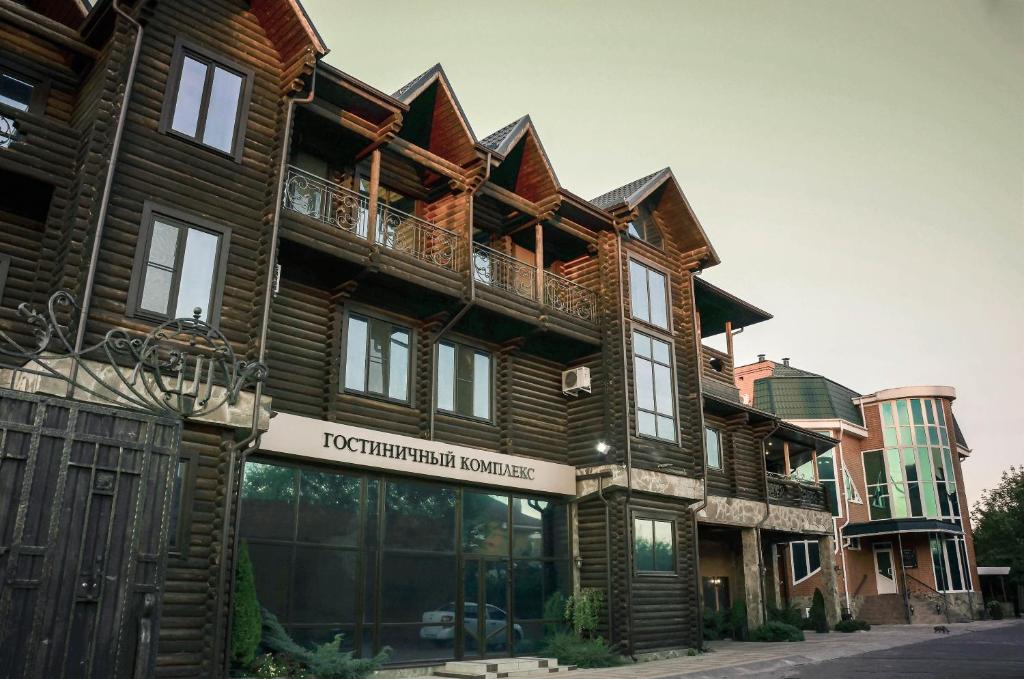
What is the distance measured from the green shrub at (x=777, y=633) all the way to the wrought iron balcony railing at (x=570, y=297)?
11497mm

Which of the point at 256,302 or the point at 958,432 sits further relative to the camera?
the point at 958,432

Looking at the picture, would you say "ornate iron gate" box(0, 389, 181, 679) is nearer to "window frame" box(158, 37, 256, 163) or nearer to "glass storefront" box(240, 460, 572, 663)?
"glass storefront" box(240, 460, 572, 663)

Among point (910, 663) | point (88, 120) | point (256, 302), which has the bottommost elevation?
point (910, 663)

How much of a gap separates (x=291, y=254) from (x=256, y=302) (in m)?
1.96

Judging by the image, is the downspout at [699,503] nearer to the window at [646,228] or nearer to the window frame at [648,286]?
the window frame at [648,286]

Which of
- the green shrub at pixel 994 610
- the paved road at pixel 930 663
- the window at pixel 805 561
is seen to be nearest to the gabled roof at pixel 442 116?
the paved road at pixel 930 663

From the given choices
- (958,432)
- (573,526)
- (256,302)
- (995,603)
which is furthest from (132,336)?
(958,432)

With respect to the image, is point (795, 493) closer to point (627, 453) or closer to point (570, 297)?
point (627, 453)

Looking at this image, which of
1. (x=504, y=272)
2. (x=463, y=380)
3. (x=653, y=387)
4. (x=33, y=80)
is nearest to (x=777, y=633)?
(x=653, y=387)

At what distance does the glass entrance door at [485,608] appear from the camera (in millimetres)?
16578

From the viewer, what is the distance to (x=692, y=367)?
22.5 meters

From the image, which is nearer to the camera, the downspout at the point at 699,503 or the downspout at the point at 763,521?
the downspout at the point at 699,503

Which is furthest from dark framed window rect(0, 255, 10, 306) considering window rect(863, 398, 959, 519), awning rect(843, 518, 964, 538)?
window rect(863, 398, 959, 519)

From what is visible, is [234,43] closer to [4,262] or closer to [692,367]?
[4,262]
